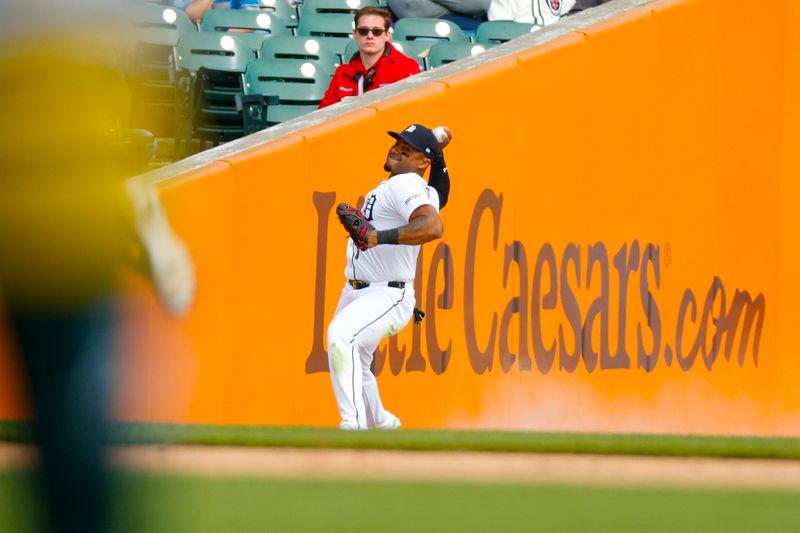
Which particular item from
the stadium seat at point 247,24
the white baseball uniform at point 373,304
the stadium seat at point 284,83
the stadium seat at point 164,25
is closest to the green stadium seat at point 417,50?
the stadium seat at point 284,83

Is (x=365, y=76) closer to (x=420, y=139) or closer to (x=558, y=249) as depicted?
(x=558, y=249)

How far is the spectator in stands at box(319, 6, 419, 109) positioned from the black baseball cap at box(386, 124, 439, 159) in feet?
5.93

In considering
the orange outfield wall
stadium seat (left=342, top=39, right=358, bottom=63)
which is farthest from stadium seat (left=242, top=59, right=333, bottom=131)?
the orange outfield wall

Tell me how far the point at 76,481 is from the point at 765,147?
31.5 feet

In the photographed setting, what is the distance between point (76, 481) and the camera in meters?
2.28

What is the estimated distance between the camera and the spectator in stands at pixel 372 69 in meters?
9.05

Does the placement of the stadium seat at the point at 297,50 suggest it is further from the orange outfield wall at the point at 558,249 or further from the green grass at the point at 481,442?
the green grass at the point at 481,442

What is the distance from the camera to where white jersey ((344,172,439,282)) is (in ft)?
23.3

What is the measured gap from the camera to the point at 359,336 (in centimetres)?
702

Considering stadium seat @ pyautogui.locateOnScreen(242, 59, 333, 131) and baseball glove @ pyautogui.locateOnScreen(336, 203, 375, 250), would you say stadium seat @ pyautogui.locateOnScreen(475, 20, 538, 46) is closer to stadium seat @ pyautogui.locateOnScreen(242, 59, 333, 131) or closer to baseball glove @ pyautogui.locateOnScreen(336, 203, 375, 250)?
stadium seat @ pyautogui.locateOnScreen(242, 59, 333, 131)

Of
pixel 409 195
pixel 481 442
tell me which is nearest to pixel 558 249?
pixel 409 195

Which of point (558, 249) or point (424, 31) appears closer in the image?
point (558, 249)

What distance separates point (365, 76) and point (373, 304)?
252 cm

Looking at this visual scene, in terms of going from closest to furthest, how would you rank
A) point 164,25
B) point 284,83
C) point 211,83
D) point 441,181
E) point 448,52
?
1. point 441,181
2. point 211,83
3. point 284,83
4. point 448,52
5. point 164,25
